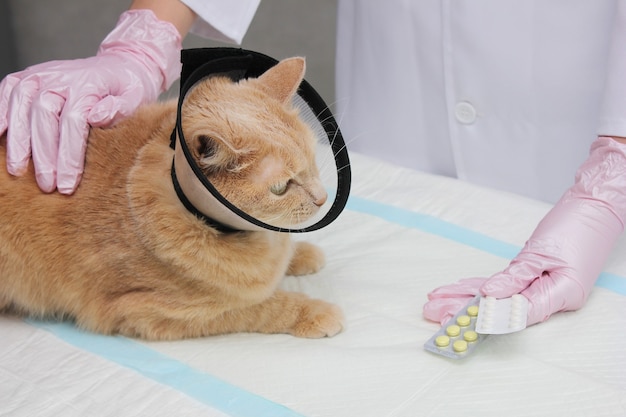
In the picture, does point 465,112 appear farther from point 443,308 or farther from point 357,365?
point 357,365

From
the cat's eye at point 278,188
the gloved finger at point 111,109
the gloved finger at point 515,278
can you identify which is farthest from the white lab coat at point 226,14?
the gloved finger at point 515,278

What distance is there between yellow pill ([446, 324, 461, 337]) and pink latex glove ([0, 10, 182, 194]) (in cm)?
50

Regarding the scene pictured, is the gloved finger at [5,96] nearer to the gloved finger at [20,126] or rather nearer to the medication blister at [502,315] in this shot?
the gloved finger at [20,126]

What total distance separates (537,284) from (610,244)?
0.15 metres

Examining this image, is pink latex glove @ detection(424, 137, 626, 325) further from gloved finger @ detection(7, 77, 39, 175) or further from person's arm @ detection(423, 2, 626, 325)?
gloved finger @ detection(7, 77, 39, 175)

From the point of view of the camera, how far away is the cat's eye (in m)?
0.85

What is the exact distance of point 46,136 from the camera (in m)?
0.99

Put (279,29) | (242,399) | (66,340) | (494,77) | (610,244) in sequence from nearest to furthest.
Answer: (242,399), (66,340), (610,244), (494,77), (279,29)

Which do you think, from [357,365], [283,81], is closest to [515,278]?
[357,365]

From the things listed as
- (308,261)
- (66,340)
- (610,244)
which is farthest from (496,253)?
(66,340)

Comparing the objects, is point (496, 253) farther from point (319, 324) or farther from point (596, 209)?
point (319, 324)

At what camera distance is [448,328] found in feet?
3.03

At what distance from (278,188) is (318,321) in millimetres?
201

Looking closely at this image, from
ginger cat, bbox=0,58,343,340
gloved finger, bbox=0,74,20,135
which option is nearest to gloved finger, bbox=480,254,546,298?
ginger cat, bbox=0,58,343,340
